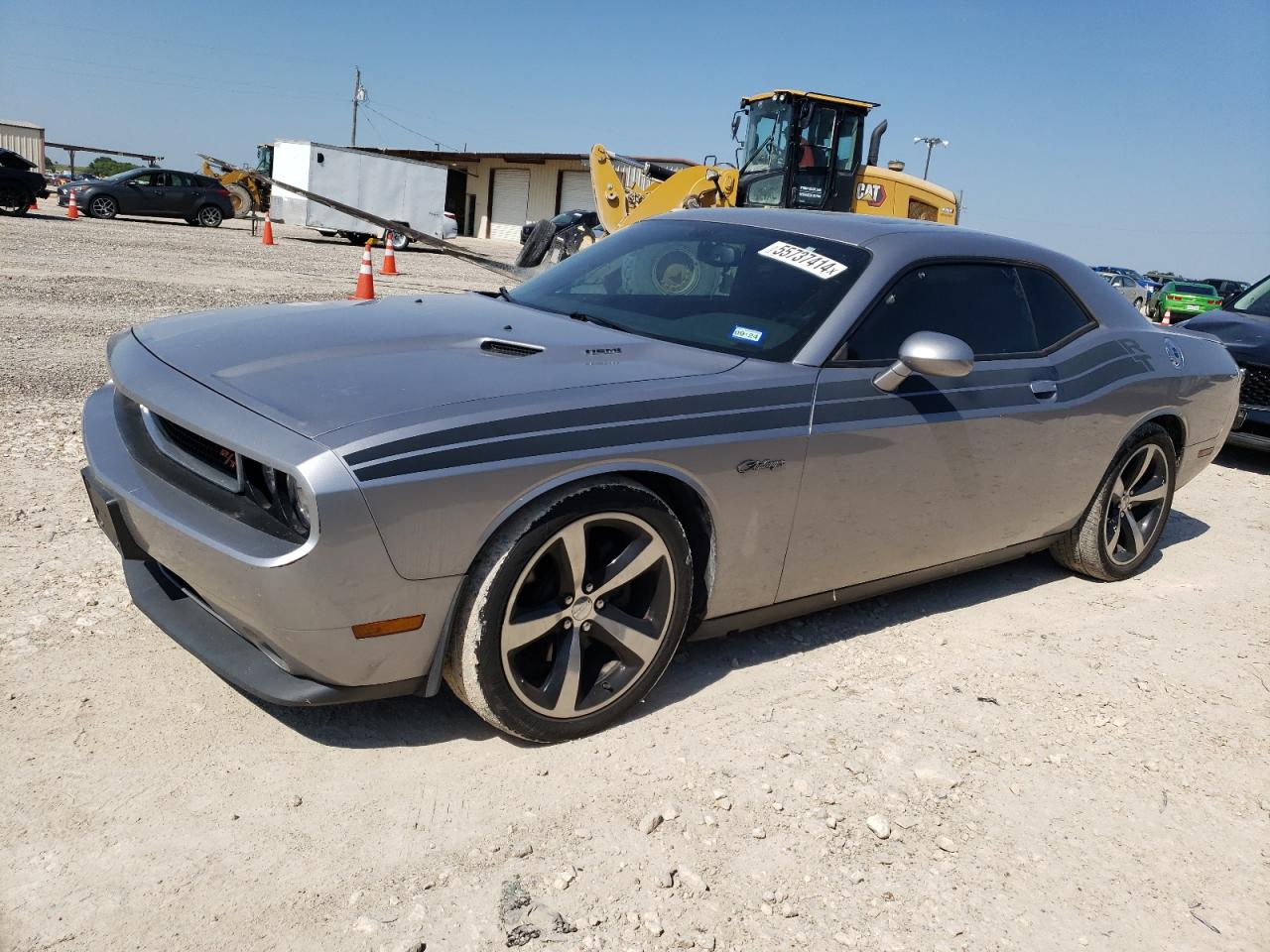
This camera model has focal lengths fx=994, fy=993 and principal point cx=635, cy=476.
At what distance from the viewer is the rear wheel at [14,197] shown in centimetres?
2172

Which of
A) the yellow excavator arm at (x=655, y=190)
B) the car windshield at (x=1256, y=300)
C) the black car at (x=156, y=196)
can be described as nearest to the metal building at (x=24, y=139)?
the black car at (x=156, y=196)

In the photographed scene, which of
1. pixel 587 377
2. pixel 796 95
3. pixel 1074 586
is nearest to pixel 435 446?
pixel 587 377

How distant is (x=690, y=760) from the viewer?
2.81m

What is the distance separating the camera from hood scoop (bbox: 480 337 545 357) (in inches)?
115

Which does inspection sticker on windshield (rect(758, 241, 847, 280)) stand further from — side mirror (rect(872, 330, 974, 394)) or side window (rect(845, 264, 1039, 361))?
side mirror (rect(872, 330, 974, 394))

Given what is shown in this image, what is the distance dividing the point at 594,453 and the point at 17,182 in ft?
79.5

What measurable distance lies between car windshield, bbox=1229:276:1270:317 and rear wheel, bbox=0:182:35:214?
23420 millimetres

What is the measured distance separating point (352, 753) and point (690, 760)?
93 centimetres

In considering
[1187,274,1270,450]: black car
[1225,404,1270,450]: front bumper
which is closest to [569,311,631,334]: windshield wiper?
[1187,274,1270,450]: black car

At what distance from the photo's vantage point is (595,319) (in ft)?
11.3

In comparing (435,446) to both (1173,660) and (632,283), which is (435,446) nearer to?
(632,283)

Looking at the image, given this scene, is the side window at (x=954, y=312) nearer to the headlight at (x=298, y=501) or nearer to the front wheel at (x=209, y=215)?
the headlight at (x=298, y=501)

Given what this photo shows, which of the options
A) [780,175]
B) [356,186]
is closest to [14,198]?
[356,186]

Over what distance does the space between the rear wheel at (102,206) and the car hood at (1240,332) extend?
2534 cm
